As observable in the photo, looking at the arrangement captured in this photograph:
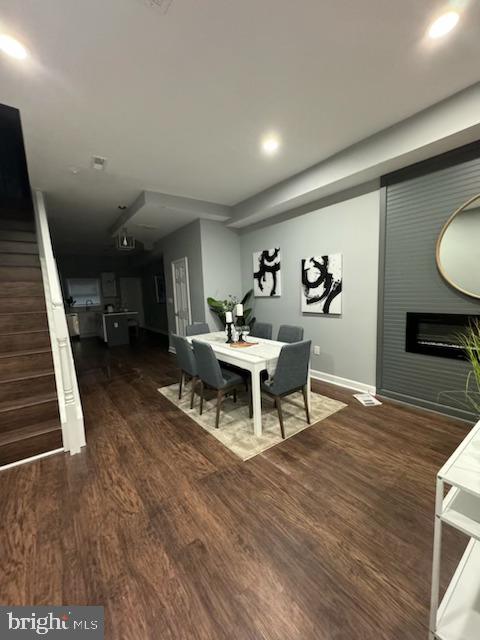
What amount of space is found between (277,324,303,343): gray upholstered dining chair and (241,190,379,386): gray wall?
72cm

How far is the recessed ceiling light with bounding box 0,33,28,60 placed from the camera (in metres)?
1.45

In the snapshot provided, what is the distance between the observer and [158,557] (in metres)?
1.35

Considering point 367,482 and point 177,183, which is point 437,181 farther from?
point 177,183

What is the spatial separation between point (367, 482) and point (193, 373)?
1919 mm

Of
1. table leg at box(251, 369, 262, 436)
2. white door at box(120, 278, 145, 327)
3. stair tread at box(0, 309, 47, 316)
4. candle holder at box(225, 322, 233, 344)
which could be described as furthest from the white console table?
white door at box(120, 278, 145, 327)

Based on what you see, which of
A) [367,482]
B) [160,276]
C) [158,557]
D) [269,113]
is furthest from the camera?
[160,276]

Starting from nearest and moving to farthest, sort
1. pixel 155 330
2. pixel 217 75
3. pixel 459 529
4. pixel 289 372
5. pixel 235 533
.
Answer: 1. pixel 459 529
2. pixel 235 533
3. pixel 217 75
4. pixel 289 372
5. pixel 155 330

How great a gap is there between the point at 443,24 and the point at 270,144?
4.88ft

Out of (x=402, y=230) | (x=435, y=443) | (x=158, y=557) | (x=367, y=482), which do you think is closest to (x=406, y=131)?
(x=402, y=230)

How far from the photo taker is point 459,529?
0.79 metres

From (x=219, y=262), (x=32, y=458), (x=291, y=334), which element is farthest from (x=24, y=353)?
(x=219, y=262)

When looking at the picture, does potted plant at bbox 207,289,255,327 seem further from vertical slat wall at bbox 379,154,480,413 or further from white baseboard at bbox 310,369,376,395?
vertical slat wall at bbox 379,154,480,413

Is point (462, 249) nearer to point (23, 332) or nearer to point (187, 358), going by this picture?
point (187, 358)

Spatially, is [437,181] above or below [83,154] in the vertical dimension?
below
